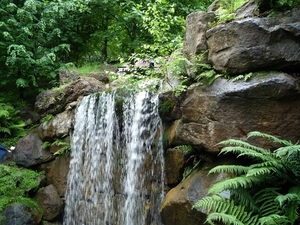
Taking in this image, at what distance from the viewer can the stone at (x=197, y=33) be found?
4.59 m

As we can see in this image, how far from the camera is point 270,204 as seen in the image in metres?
3.01

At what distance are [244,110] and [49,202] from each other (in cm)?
481

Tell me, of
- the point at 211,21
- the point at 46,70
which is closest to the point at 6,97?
the point at 46,70

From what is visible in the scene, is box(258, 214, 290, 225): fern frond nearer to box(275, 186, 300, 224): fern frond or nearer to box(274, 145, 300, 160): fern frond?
box(275, 186, 300, 224): fern frond

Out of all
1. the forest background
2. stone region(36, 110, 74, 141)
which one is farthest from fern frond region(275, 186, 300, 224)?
stone region(36, 110, 74, 141)

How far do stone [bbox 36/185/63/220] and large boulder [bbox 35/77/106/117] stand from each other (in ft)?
6.42

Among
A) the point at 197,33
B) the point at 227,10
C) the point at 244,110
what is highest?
the point at 227,10

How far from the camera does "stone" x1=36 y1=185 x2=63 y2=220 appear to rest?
252 inches

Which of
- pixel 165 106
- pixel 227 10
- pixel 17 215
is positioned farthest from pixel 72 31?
pixel 227 10

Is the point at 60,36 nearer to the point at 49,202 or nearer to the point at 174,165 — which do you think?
the point at 49,202

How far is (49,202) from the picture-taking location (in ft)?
21.2

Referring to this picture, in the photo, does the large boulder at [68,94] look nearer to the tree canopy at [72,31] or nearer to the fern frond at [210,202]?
the tree canopy at [72,31]

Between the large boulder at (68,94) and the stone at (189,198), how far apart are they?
3.88 m

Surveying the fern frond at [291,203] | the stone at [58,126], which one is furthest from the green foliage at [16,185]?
the fern frond at [291,203]
